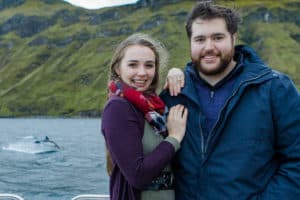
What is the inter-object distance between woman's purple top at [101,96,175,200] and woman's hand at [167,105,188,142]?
0.15m

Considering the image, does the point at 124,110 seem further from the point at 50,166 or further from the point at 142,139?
the point at 50,166

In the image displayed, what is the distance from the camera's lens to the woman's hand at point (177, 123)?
13.6ft

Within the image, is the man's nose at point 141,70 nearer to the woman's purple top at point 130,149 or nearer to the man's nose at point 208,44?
the woman's purple top at point 130,149

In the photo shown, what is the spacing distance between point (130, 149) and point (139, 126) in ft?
0.77

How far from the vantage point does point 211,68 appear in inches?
163

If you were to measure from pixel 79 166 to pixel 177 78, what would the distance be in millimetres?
86756

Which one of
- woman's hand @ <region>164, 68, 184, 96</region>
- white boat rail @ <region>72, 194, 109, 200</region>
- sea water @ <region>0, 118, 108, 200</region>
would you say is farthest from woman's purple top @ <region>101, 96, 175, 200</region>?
sea water @ <region>0, 118, 108, 200</region>

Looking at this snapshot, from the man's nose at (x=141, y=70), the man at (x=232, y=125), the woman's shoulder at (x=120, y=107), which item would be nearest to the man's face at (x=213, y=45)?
the man at (x=232, y=125)

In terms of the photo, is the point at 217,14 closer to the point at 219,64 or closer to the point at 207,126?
the point at 219,64

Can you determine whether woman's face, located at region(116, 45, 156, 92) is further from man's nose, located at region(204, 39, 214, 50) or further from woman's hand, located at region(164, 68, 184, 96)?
man's nose, located at region(204, 39, 214, 50)

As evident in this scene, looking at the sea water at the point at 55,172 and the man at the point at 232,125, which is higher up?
the man at the point at 232,125

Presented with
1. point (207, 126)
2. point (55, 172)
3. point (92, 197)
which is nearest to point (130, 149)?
point (207, 126)

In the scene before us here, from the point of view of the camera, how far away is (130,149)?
3918mm

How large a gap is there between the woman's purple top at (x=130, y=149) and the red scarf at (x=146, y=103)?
0.05m
